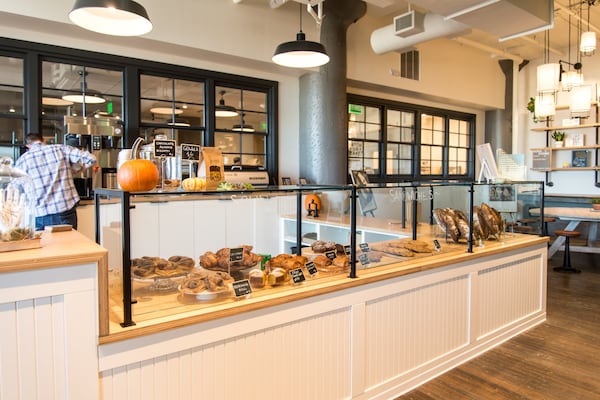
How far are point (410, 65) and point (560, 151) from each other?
395cm

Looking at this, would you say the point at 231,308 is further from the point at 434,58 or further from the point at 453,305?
the point at 434,58

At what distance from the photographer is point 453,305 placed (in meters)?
2.73

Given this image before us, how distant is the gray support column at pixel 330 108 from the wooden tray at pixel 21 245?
4376mm

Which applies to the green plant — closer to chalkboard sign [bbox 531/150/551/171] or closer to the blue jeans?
chalkboard sign [bbox 531/150/551/171]

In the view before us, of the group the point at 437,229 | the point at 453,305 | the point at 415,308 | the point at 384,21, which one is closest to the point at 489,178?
the point at 437,229

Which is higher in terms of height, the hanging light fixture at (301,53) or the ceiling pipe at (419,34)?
the ceiling pipe at (419,34)

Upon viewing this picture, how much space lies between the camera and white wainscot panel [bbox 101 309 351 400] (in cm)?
150

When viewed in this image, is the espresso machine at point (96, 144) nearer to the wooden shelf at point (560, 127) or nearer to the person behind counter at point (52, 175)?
the person behind counter at point (52, 175)

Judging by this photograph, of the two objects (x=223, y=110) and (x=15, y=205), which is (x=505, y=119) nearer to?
(x=223, y=110)

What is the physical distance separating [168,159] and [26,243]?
72 centimetres

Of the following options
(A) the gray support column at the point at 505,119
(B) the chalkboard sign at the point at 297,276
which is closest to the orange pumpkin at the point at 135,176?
(B) the chalkboard sign at the point at 297,276

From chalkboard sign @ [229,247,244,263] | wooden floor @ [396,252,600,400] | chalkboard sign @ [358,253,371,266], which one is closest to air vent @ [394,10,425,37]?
wooden floor @ [396,252,600,400]

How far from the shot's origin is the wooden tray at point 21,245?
1.29 m

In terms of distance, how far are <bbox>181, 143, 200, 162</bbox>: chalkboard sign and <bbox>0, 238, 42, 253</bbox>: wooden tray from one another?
26.8 inches
